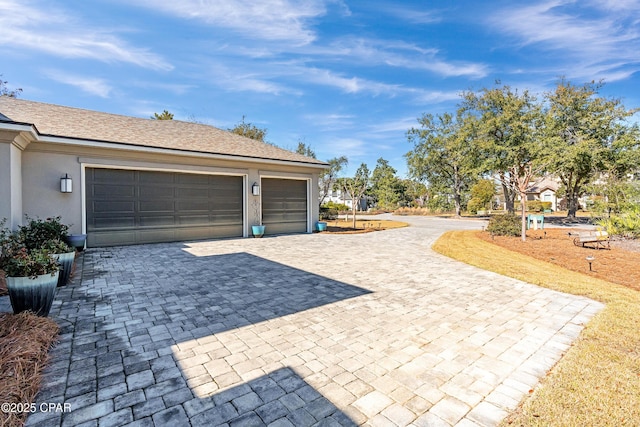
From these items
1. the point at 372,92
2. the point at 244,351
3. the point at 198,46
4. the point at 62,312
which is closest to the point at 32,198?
the point at 62,312

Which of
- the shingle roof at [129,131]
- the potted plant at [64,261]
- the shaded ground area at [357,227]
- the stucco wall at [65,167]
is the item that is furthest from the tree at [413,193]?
the potted plant at [64,261]

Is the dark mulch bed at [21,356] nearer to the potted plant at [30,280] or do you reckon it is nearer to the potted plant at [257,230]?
the potted plant at [30,280]

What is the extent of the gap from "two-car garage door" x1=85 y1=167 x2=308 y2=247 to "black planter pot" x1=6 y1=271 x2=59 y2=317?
21.5 feet

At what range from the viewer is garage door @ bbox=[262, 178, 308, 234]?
12977mm

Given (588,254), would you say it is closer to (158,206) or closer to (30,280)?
(30,280)

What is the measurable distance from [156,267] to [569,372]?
23.4 feet

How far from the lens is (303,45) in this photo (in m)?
11.4

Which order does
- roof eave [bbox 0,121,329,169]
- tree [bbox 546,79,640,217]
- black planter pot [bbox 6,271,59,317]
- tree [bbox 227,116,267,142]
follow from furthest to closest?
1. tree [bbox 227,116,267,142]
2. tree [bbox 546,79,640,217]
3. roof eave [bbox 0,121,329,169]
4. black planter pot [bbox 6,271,59,317]

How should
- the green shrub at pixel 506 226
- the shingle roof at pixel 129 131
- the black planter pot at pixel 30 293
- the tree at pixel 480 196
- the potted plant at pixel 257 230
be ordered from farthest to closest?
1. the tree at pixel 480 196
2. the green shrub at pixel 506 226
3. the potted plant at pixel 257 230
4. the shingle roof at pixel 129 131
5. the black planter pot at pixel 30 293

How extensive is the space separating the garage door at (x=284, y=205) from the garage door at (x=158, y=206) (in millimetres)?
1225

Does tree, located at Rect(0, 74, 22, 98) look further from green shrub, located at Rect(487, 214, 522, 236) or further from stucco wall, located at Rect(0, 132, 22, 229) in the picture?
green shrub, located at Rect(487, 214, 522, 236)

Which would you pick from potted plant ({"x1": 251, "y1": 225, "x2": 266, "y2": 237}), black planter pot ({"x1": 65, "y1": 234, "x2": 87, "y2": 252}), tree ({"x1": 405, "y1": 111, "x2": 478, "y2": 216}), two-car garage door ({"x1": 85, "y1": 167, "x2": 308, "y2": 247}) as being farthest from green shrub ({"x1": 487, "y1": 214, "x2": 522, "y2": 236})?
black planter pot ({"x1": 65, "y1": 234, "x2": 87, "y2": 252})

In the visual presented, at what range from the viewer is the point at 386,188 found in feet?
140

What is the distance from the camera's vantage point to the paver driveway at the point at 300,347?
2.19 m
